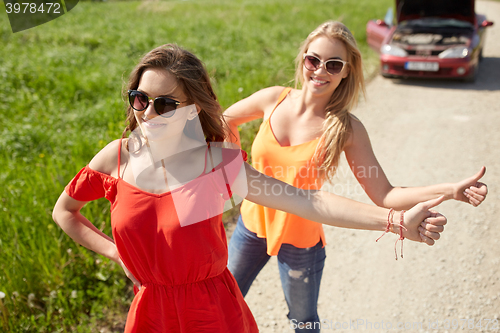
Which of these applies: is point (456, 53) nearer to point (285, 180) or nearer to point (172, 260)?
point (285, 180)

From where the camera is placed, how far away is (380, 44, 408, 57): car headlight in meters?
7.52

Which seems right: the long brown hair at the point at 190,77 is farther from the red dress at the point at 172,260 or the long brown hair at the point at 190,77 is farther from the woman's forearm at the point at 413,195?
the woman's forearm at the point at 413,195

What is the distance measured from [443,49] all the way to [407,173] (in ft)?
13.4

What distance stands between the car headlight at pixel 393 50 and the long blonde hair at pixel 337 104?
585cm

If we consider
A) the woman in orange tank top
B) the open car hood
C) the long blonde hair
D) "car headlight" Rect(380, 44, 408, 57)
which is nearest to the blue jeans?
the woman in orange tank top

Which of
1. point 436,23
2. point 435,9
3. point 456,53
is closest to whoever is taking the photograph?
point 456,53

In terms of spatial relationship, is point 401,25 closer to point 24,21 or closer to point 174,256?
point 174,256

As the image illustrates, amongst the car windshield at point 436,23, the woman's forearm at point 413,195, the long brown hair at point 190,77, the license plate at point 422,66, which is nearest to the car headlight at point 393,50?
the license plate at point 422,66

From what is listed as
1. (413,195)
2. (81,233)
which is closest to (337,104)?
(413,195)

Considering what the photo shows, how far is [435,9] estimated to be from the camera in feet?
27.5

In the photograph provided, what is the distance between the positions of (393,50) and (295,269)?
6695 millimetres

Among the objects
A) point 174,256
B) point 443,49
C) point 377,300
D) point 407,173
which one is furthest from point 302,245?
point 443,49

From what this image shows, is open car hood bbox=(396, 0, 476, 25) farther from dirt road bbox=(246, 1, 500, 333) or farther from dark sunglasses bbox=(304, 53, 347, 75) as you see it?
dark sunglasses bbox=(304, 53, 347, 75)

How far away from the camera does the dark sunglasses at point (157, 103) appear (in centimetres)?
146
